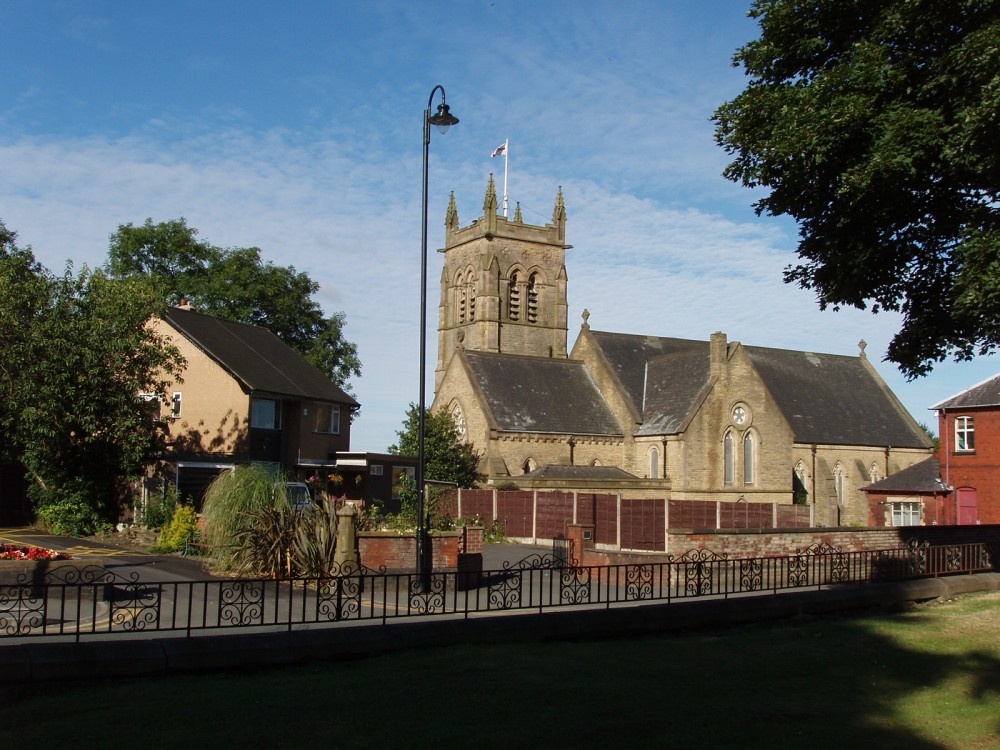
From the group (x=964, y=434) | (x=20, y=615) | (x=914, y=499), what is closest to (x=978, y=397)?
(x=964, y=434)

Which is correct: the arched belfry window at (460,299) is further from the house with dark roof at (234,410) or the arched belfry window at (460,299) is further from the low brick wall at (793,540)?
the low brick wall at (793,540)

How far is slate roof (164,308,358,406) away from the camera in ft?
120

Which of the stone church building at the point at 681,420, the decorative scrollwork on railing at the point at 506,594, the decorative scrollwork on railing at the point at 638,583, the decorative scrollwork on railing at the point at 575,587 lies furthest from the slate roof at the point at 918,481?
the decorative scrollwork on railing at the point at 575,587

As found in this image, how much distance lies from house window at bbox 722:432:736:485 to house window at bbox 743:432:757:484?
2.28 ft

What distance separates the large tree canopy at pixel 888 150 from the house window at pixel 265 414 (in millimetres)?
21662

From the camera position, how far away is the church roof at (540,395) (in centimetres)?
4938

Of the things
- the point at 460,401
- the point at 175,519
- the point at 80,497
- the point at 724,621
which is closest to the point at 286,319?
the point at 460,401

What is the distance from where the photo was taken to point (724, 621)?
1446 centimetres

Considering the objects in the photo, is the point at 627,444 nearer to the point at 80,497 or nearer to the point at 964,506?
the point at 964,506

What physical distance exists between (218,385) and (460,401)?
16668 millimetres

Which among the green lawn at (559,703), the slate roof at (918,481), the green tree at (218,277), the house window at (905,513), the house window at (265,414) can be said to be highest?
the green tree at (218,277)

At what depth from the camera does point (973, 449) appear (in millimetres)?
41531

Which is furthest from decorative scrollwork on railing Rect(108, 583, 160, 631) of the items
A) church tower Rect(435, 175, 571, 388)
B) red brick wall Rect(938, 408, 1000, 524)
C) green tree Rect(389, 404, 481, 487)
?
church tower Rect(435, 175, 571, 388)

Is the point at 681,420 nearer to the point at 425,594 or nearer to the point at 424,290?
the point at 424,290
